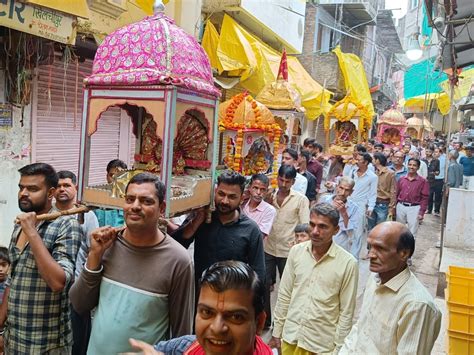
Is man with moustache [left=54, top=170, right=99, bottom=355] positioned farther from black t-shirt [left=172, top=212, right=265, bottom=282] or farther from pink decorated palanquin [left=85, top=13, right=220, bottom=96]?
pink decorated palanquin [left=85, top=13, right=220, bottom=96]

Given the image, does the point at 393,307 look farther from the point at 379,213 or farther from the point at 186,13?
the point at 186,13

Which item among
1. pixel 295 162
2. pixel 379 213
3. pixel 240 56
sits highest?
pixel 240 56

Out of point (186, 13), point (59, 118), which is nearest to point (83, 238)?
point (59, 118)

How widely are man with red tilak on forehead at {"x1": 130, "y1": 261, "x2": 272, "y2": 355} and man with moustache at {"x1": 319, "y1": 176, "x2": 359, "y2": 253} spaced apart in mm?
3450

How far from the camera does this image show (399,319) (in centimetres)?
222

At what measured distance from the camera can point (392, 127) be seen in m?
15.1

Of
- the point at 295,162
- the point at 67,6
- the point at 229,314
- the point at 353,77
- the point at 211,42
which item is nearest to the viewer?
the point at 229,314

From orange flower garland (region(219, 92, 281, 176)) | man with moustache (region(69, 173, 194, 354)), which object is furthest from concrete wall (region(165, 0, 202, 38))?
man with moustache (region(69, 173, 194, 354))

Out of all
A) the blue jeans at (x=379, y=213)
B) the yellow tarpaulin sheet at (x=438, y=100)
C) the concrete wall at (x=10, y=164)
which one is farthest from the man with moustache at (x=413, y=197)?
the yellow tarpaulin sheet at (x=438, y=100)

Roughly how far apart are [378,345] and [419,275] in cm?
514

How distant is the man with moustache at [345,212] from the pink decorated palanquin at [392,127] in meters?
10.2

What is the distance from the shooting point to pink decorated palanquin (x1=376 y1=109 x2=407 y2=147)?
14633mm

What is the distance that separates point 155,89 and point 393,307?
1.83 metres

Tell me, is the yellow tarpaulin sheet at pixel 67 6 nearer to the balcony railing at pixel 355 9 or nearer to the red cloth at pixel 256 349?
the red cloth at pixel 256 349
